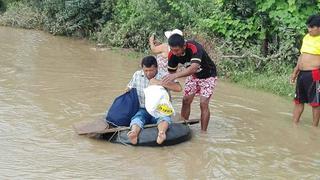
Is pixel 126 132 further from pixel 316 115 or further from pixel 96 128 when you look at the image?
pixel 316 115

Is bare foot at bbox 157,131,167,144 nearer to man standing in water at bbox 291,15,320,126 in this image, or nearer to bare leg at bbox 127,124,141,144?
bare leg at bbox 127,124,141,144

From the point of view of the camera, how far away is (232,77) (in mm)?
11078

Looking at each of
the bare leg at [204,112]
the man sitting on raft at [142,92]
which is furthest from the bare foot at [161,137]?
the bare leg at [204,112]

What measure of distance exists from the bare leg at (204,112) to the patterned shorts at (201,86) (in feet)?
0.22

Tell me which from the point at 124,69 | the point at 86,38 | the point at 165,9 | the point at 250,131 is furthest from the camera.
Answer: the point at 86,38

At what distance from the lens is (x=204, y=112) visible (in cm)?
736

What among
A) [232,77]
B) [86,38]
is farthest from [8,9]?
[232,77]

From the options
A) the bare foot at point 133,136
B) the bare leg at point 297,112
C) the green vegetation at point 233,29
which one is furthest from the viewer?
the green vegetation at point 233,29

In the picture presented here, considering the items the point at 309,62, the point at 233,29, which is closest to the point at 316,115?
the point at 309,62

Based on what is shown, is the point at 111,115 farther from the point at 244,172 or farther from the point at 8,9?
the point at 8,9

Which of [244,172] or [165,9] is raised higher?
[165,9]

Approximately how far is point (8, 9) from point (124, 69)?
32.6 feet

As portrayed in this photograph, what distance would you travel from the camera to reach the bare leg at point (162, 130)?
6.65 meters

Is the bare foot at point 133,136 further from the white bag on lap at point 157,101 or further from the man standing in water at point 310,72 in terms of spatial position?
the man standing in water at point 310,72
